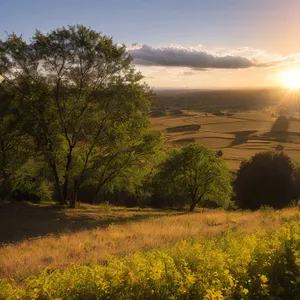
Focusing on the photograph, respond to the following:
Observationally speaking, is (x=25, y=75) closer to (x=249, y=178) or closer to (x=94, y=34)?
(x=94, y=34)

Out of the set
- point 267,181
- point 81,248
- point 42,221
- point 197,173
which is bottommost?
point 267,181

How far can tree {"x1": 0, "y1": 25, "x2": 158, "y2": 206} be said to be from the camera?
1677 cm

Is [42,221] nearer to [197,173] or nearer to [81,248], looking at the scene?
[81,248]

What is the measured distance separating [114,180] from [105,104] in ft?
21.1

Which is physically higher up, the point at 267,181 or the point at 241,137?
the point at 241,137

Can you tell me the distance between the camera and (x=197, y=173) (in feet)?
87.1

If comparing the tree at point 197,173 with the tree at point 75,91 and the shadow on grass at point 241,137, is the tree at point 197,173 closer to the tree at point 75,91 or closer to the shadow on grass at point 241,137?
the tree at point 75,91

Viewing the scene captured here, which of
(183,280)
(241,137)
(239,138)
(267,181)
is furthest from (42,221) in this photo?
(241,137)

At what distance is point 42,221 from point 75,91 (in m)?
7.54

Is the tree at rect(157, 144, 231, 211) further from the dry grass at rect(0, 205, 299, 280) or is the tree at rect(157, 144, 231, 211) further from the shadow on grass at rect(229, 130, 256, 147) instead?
the shadow on grass at rect(229, 130, 256, 147)

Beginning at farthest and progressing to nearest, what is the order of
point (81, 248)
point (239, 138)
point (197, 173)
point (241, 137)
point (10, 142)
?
point (241, 137), point (239, 138), point (197, 173), point (10, 142), point (81, 248)

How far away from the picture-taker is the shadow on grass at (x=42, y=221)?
1439 centimetres

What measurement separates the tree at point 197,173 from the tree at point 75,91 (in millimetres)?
7823

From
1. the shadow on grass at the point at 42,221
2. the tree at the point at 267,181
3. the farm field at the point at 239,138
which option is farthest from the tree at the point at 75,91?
the farm field at the point at 239,138
